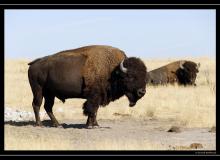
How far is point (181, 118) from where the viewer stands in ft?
58.9

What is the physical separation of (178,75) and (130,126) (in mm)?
14206

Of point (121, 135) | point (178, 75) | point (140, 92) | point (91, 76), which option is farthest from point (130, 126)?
point (178, 75)

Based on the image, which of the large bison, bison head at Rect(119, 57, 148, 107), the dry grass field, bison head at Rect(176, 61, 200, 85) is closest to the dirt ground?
the dry grass field

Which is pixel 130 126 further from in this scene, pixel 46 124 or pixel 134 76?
pixel 46 124

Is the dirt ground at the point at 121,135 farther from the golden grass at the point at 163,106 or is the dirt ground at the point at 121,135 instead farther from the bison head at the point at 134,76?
the bison head at the point at 134,76

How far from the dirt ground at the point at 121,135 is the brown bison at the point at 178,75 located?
471 inches

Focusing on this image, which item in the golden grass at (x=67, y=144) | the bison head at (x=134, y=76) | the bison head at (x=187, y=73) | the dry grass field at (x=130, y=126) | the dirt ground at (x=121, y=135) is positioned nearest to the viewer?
the golden grass at (x=67, y=144)

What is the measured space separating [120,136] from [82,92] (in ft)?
8.53

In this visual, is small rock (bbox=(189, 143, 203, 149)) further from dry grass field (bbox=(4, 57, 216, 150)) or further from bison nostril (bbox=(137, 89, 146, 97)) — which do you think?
bison nostril (bbox=(137, 89, 146, 97))

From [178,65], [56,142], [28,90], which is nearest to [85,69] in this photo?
[56,142]

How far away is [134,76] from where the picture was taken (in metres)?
15.9

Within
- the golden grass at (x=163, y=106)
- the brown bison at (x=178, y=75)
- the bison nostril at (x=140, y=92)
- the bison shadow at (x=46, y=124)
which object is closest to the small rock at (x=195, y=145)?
the bison nostril at (x=140, y=92)

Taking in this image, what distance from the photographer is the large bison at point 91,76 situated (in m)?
16.0
